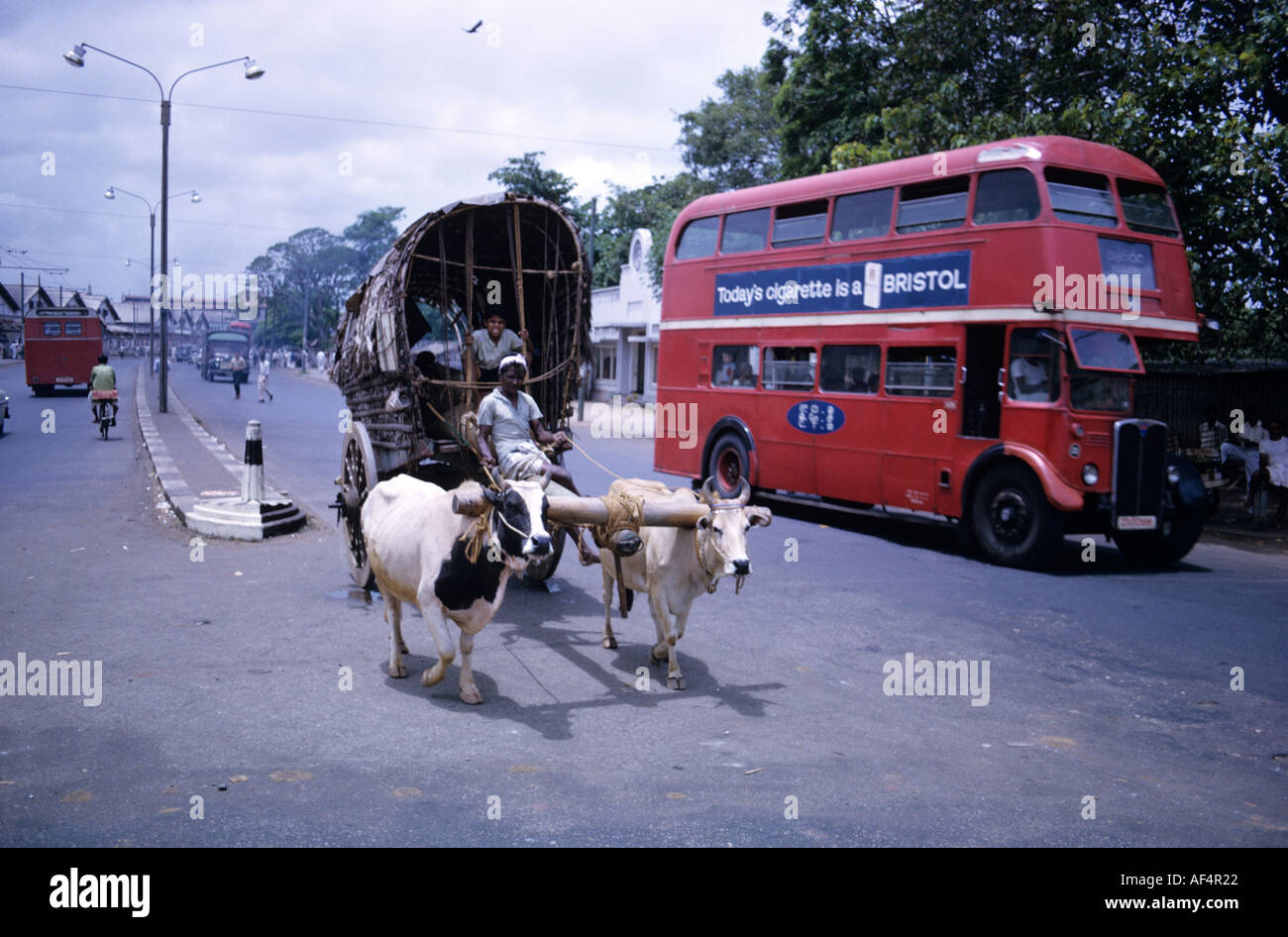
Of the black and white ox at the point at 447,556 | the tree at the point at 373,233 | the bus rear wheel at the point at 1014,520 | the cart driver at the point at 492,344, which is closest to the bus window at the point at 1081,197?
the bus rear wheel at the point at 1014,520

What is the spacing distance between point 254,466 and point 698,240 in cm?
748

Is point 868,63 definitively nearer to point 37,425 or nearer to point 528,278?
point 528,278

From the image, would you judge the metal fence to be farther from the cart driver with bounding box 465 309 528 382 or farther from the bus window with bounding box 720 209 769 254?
the cart driver with bounding box 465 309 528 382

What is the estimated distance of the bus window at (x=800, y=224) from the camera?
1323 centimetres

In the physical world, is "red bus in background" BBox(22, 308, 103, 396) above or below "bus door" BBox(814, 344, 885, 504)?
above

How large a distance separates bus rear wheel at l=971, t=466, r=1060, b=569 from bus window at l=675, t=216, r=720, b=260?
5.88 m

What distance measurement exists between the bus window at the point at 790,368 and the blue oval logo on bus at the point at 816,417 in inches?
Result: 10.4

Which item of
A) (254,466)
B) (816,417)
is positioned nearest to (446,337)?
(254,466)

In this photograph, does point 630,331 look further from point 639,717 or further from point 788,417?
point 639,717

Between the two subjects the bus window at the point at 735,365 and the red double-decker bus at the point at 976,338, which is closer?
the red double-decker bus at the point at 976,338

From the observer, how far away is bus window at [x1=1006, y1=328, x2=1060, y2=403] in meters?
10.6

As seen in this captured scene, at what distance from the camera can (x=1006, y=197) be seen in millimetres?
10953

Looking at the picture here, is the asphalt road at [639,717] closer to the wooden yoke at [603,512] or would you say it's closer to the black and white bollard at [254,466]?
the wooden yoke at [603,512]

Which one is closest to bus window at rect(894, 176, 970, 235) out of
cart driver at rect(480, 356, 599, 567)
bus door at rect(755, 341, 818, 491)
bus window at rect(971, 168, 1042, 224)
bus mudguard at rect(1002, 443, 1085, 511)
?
bus window at rect(971, 168, 1042, 224)
